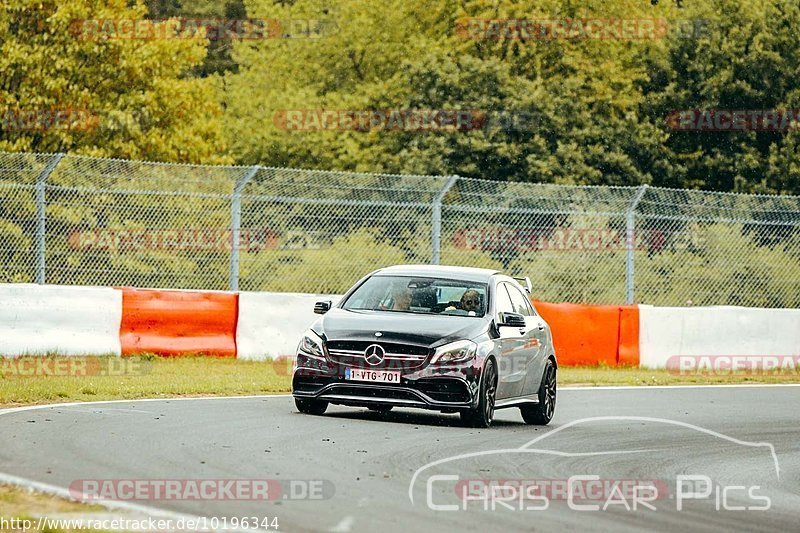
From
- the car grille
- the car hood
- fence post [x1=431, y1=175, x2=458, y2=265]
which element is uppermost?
fence post [x1=431, y1=175, x2=458, y2=265]

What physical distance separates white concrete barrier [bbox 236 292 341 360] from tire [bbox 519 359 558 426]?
6.10 m

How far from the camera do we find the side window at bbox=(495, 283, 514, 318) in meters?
14.0

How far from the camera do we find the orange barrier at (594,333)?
21797mm

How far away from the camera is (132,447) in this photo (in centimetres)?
1025

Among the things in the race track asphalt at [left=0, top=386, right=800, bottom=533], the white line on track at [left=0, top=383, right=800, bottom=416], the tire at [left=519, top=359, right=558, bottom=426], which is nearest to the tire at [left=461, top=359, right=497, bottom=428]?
the race track asphalt at [left=0, top=386, right=800, bottom=533]

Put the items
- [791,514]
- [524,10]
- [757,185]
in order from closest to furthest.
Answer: [791,514]
[757,185]
[524,10]

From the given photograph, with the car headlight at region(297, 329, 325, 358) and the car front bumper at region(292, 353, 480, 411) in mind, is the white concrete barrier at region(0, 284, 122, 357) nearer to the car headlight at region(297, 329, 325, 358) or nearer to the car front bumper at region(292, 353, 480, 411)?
the car headlight at region(297, 329, 325, 358)

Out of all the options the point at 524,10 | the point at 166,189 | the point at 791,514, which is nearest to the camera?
the point at 791,514

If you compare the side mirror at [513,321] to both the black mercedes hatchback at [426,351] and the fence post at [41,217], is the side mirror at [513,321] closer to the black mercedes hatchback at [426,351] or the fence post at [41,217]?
the black mercedes hatchback at [426,351]

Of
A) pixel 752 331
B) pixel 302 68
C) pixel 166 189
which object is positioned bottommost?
pixel 752 331

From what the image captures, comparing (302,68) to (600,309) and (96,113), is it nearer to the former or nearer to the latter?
(96,113)

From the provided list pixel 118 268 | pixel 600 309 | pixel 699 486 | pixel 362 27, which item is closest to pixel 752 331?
pixel 600 309

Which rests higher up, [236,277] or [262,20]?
[262,20]

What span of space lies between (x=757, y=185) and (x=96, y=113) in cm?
1907
